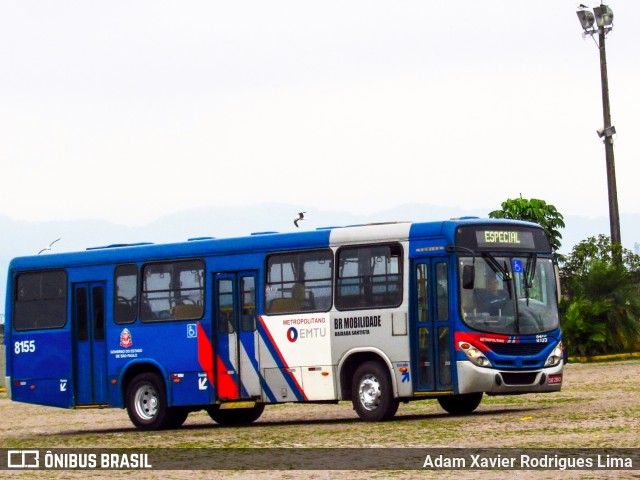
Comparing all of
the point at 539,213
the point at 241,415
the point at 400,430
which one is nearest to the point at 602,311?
the point at 539,213

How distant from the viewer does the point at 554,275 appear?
24609mm

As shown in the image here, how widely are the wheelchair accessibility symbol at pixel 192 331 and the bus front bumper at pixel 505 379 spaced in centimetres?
472

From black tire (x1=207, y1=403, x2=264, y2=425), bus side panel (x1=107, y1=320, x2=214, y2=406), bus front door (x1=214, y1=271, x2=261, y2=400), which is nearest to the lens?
bus front door (x1=214, y1=271, x2=261, y2=400)

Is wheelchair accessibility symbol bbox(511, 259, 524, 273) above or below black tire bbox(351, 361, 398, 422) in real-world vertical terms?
above

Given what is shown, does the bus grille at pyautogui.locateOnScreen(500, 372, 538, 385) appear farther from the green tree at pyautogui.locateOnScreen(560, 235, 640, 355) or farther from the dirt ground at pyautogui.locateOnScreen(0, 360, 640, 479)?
the green tree at pyautogui.locateOnScreen(560, 235, 640, 355)

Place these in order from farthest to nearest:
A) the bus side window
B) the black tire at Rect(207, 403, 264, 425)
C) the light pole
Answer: the light pole < the black tire at Rect(207, 403, 264, 425) < the bus side window

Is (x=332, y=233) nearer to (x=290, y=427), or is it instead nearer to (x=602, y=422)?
(x=290, y=427)

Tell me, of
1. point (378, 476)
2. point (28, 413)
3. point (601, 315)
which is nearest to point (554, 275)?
point (378, 476)

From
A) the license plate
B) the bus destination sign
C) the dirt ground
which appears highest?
the bus destination sign

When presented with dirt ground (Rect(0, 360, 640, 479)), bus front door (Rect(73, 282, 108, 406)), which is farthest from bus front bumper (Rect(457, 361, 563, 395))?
bus front door (Rect(73, 282, 108, 406))

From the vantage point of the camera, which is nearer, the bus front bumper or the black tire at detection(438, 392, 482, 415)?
the bus front bumper

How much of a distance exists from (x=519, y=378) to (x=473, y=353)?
0.97m

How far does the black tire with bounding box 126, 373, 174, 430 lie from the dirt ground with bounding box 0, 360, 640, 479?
0.31m

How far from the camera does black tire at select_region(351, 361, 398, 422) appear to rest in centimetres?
2334
